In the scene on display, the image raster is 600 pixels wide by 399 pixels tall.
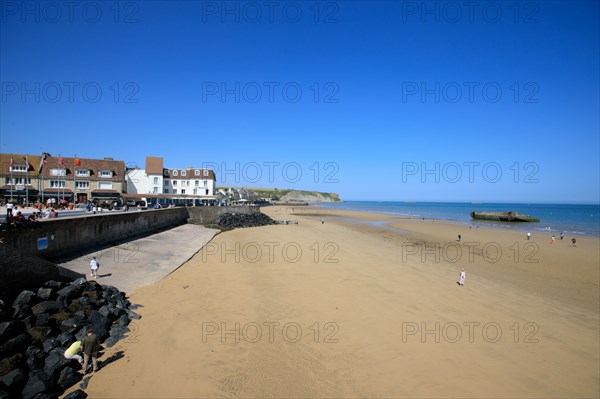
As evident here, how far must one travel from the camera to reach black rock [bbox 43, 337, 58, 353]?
7.07 metres

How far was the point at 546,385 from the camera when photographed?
7398 millimetres

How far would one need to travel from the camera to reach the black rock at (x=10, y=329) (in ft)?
21.6

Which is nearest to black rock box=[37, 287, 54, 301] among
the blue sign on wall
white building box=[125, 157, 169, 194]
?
the blue sign on wall

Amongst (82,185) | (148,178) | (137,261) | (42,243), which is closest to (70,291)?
(42,243)

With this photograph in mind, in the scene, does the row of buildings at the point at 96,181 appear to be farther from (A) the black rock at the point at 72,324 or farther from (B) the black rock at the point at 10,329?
(B) the black rock at the point at 10,329

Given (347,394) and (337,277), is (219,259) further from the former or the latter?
(347,394)

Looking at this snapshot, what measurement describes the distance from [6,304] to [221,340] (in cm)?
541

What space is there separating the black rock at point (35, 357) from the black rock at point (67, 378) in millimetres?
589

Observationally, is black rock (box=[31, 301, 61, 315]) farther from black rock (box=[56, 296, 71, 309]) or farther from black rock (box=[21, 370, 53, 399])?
black rock (box=[21, 370, 53, 399])

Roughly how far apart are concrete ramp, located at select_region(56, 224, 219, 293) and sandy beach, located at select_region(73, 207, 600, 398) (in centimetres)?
91

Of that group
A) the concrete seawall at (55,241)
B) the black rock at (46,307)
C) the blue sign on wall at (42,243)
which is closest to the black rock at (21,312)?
the black rock at (46,307)

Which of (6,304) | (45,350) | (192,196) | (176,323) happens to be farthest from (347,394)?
(192,196)

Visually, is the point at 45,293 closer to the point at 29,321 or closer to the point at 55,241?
the point at 29,321

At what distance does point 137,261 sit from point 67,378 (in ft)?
34.0
